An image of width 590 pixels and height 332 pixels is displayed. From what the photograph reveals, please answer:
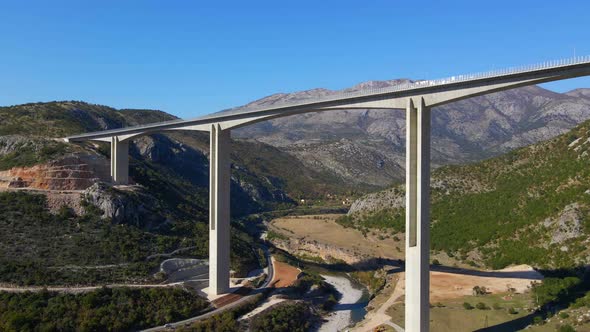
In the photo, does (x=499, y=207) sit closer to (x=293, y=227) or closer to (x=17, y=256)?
(x=293, y=227)

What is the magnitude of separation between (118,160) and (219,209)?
890 inches

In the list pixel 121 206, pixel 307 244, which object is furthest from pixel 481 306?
pixel 121 206

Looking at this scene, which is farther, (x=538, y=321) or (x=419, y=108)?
(x=538, y=321)

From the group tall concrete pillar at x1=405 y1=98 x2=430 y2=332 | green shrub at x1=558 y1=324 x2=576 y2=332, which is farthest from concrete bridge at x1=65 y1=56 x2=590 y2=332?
green shrub at x1=558 y1=324 x2=576 y2=332

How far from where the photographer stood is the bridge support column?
5331 centimetres

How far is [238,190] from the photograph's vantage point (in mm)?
106250

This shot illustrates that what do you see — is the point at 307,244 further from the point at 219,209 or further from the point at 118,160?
the point at 219,209

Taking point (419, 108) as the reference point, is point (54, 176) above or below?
below

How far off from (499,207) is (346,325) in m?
27.0

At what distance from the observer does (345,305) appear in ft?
131

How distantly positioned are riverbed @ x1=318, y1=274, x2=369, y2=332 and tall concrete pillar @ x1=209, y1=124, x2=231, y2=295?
30.1 ft

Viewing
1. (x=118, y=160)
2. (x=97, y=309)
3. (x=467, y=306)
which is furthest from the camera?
(x=118, y=160)

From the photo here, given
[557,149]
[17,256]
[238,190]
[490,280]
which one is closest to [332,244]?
[490,280]

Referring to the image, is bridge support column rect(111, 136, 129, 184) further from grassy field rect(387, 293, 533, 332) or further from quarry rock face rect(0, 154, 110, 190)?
grassy field rect(387, 293, 533, 332)
